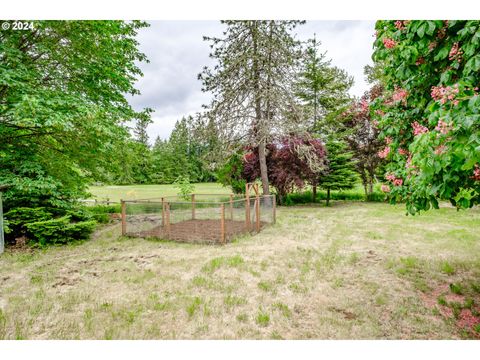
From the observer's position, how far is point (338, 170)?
13266 millimetres

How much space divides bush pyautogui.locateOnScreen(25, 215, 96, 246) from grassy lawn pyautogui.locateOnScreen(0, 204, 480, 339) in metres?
0.42

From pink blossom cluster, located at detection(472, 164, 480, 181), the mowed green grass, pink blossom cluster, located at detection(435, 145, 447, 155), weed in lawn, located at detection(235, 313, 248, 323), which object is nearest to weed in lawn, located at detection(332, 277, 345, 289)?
weed in lawn, located at detection(235, 313, 248, 323)

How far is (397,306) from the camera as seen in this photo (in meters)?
3.26

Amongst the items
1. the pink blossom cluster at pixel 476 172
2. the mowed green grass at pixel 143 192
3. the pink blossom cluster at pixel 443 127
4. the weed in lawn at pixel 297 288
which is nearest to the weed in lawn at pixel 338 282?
the weed in lawn at pixel 297 288

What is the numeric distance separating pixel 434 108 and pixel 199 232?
5.98 m

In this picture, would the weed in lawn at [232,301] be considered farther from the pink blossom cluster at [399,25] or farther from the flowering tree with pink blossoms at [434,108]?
the pink blossom cluster at [399,25]

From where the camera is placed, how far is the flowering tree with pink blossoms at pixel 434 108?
1.78 meters

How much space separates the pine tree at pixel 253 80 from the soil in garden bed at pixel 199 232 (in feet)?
13.4

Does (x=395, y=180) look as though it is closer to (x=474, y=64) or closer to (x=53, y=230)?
(x=474, y=64)

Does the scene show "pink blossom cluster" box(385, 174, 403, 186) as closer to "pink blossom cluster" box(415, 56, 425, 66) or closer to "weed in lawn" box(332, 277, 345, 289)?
"pink blossom cluster" box(415, 56, 425, 66)

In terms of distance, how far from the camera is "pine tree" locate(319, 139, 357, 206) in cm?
1331

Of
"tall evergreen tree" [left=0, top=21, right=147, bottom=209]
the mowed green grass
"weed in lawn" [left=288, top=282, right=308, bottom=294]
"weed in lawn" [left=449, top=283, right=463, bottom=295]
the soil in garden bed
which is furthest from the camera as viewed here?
the mowed green grass
